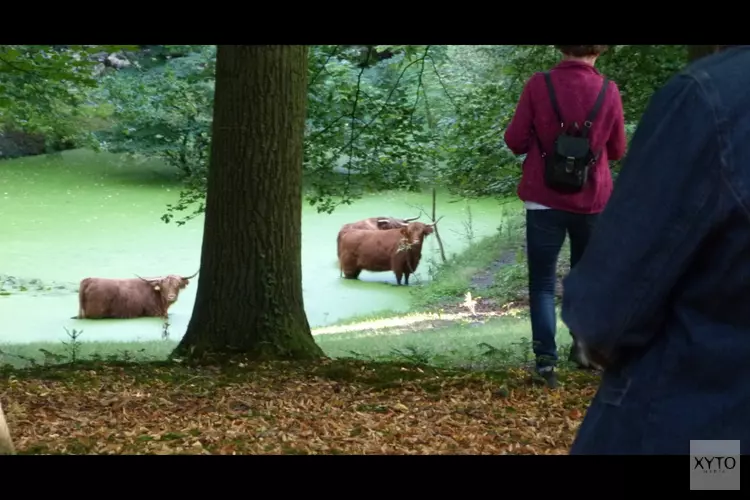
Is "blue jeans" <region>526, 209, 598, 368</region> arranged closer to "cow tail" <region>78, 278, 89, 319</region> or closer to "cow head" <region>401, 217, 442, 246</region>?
"cow tail" <region>78, 278, 89, 319</region>

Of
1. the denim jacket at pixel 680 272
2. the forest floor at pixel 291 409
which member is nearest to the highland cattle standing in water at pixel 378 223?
the forest floor at pixel 291 409

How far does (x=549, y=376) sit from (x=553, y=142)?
1145mm

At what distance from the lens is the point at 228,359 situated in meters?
6.20

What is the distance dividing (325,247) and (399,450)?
15.0 metres

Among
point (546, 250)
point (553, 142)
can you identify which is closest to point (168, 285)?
point (546, 250)

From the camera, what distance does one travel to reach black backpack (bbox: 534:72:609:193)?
4.69 meters

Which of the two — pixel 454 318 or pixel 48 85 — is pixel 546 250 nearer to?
pixel 48 85

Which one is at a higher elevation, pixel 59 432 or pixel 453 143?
pixel 453 143

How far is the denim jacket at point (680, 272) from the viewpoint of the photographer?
1593mm

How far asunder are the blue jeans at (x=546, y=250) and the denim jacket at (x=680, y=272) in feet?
10.2

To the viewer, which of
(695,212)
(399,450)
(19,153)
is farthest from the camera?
(19,153)

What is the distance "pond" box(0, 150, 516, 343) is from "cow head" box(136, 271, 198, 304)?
0.44 metres
